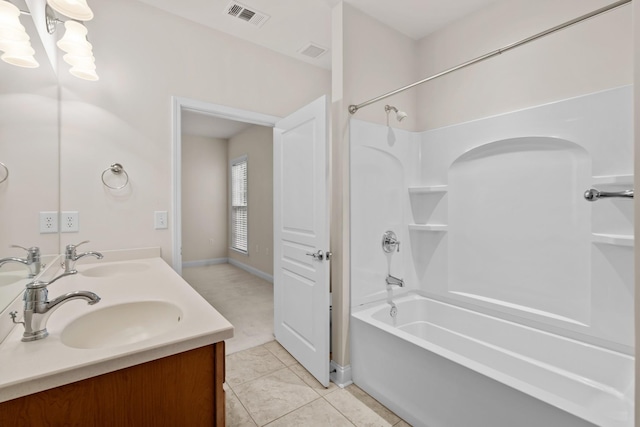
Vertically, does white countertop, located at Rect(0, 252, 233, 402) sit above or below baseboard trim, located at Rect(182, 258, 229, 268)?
above

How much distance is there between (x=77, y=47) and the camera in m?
1.68

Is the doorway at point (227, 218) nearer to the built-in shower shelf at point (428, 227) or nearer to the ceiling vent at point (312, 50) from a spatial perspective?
the ceiling vent at point (312, 50)

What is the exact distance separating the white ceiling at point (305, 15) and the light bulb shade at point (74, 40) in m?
0.70

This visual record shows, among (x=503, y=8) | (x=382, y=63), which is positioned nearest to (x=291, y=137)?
(x=382, y=63)

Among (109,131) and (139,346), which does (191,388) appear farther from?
(109,131)

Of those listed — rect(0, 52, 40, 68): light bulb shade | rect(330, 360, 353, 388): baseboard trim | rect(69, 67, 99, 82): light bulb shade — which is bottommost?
rect(330, 360, 353, 388): baseboard trim

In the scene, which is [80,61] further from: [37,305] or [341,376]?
[341,376]

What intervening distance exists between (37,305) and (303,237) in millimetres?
1593

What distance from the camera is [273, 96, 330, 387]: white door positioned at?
2.02 metres

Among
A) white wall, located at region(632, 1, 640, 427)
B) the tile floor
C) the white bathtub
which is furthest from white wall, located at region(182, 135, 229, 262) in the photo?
white wall, located at region(632, 1, 640, 427)

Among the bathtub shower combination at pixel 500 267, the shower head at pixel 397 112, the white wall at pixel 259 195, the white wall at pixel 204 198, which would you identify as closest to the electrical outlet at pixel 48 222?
the bathtub shower combination at pixel 500 267

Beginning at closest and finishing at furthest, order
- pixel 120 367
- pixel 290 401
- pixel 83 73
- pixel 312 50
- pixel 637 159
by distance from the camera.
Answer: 1. pixel 120 367
2. pixel 637 159
3. pixel 83 73
4. pixel 290 401
5. pixel 312 50

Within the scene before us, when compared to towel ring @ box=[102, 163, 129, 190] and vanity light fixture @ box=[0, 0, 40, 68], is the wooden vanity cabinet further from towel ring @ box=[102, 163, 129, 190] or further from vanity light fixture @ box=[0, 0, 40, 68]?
towel ring @ box=[102, 163, 129, 190]

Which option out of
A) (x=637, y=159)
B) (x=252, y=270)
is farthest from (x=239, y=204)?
(x=637, y=159)
